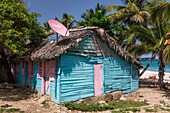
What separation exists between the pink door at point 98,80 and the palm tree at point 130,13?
12072mm

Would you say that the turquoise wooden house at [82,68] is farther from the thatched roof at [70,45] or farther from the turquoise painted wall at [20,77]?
the turquoise painted wall at [20,77]

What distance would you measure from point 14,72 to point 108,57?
9.00 meters

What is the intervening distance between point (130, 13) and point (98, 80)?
45.7ft

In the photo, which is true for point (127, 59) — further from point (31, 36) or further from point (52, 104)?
point (31, 36)

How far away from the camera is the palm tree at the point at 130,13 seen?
18016 mm

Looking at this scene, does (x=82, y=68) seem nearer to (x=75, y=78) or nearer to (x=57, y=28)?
(x=75, y=78)

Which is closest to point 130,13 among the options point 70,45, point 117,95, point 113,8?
point 113,8

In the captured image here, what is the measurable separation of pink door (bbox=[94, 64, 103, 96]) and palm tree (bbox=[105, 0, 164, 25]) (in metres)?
12.1

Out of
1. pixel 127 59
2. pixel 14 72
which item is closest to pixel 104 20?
pixel 127 59

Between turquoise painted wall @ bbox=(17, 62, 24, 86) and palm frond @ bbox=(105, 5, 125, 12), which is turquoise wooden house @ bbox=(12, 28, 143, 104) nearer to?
turquoise painted wall @ bbox=(17, 62, 24, 86)

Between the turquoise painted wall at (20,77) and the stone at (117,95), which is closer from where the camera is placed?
the stone at (117,95)

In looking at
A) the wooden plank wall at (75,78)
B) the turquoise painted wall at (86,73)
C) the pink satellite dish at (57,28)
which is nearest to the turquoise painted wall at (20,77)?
the turquoise painted wall at (86,73)

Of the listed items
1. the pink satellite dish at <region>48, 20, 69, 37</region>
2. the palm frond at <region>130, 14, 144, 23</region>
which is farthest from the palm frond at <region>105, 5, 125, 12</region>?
the pink satellite dish at <region>48, 20, 69, 37</region>

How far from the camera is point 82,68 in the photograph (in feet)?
25.0
